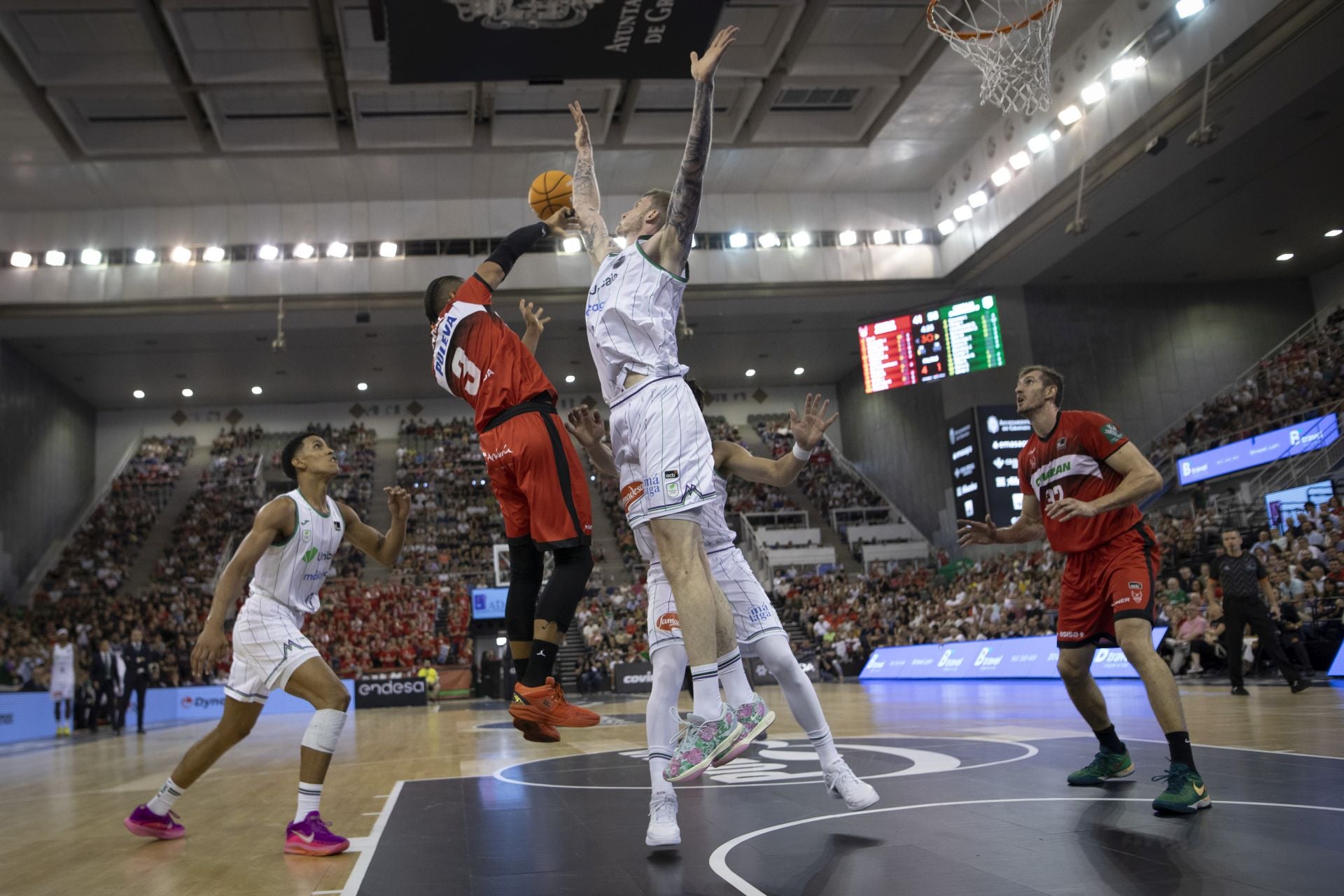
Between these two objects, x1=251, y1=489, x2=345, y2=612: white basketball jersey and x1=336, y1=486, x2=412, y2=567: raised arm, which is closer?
x1=251, y1=489, x2=345, y2=612: white basketball jersey

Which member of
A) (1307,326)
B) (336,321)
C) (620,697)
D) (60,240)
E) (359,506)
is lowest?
(620,697)

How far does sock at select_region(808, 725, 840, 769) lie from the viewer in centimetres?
417

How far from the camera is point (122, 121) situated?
73.4 ft

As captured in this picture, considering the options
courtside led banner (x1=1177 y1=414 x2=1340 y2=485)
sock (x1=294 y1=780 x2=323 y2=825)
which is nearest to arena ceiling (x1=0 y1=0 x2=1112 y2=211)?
courtside led banner (x1=1177 y1=414 x2=1340 y2=485)

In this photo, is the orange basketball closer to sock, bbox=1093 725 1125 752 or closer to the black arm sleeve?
the black arm sleeve

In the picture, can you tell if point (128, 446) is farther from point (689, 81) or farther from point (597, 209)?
point (597, 209)

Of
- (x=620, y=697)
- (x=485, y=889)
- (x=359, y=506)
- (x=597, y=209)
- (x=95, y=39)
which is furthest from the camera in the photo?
(x=359, y=506)

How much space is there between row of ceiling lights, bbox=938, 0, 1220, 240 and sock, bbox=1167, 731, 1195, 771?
17.7 m

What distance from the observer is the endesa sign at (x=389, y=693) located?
22.6 m

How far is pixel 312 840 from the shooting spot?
443 cm

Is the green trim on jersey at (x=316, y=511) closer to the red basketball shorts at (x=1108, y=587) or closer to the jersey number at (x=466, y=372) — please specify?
the jersey number at (x=466, y=372)

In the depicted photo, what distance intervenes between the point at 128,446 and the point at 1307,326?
3846 centimetres

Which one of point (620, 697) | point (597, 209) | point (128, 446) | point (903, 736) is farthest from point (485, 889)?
point (128, 446)

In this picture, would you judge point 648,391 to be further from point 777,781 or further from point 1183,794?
point 777,781
